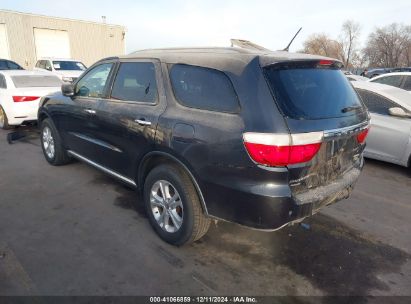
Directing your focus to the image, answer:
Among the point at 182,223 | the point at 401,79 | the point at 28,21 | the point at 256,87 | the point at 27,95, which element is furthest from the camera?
the point at 28,21

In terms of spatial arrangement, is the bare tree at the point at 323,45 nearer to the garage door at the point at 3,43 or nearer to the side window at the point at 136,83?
the garage door at the point at 3,43

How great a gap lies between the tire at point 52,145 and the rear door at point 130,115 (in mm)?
1407

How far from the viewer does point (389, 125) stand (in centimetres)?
542

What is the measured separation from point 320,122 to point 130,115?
73.6 inches

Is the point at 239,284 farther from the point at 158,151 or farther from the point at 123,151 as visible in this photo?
the point at 123,151

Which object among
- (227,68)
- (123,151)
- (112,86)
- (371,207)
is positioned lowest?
(371,207)

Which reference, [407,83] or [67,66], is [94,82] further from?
[67,66]

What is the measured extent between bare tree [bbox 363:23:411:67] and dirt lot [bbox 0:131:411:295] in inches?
2743

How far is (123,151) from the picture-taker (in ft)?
11.5

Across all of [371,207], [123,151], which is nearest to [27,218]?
[123,151]

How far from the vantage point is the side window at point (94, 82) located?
156 inches

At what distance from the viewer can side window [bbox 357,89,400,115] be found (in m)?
5.60

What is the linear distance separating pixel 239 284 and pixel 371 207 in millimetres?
2429

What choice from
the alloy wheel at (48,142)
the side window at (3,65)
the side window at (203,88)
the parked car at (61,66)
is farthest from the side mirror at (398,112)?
the side window at (3,65)
